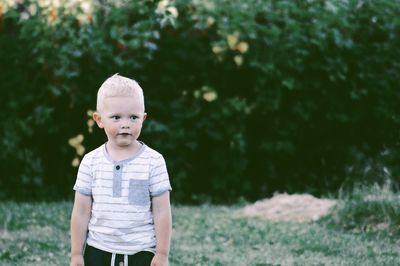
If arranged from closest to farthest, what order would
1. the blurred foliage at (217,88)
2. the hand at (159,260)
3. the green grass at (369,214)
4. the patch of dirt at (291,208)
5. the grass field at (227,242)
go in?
the hand at (159,260), the grass field at (227,242), the green grass at (369,214), the patch of dirt at (291,208), the blurred foliage at (217,88)

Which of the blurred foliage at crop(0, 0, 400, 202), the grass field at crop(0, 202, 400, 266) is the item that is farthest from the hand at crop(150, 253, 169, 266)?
the blurred foliage at crop(0, 0, 400, 202)

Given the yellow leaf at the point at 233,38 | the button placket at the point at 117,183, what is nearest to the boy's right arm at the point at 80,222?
the button placket at the point at 117,183

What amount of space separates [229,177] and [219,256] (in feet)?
10.7

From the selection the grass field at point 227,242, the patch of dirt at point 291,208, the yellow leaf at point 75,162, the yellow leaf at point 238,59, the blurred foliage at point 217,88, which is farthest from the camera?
the yellow leaf at point 75,162

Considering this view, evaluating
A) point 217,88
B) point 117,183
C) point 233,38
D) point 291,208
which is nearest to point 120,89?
point 117,183

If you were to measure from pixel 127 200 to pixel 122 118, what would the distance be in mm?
346

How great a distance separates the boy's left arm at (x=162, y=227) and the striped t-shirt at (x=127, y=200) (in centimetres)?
3

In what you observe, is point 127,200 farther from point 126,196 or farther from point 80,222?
point 80,222

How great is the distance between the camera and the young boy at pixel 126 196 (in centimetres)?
368

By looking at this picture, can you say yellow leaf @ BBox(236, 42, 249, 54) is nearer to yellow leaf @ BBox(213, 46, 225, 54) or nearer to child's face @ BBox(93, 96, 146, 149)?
yellow leaf @ BBox(213, 46, 225, 54)

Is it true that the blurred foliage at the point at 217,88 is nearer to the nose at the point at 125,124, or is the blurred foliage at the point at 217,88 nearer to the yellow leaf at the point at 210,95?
the yellow leaf at the point at 210,95

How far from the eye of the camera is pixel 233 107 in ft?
30.0

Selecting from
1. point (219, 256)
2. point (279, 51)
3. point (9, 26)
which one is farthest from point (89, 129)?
point (219, 256)

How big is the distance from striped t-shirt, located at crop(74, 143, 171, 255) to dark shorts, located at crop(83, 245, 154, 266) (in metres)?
0.02
